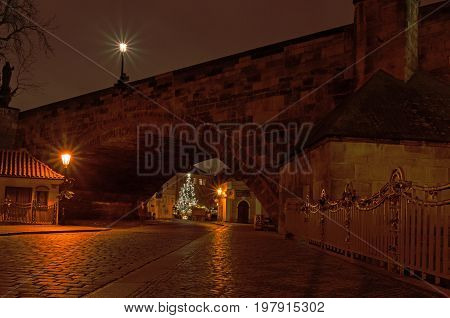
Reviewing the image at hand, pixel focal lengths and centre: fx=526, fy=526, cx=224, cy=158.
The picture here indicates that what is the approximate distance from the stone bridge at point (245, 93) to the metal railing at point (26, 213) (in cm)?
528

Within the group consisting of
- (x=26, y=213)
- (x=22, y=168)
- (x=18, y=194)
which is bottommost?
(x=26, y=213)

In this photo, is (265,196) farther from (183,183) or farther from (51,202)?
(183,183)

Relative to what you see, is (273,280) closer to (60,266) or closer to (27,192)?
(60,266)

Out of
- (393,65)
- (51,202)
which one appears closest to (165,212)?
(51,202)

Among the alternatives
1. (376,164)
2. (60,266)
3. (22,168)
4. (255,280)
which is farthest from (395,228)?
(22,168)

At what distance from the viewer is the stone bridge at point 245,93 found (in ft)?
53.9

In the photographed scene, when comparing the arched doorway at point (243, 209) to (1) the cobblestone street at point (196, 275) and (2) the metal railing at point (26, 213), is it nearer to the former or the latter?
(2) the metal railing at point (26, 213)

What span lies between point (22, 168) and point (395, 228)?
20.6m

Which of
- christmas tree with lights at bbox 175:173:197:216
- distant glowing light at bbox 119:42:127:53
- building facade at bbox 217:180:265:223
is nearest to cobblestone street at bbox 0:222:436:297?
distant glowing light at bbox 119:42:127:53

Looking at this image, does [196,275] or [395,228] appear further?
[395,228]

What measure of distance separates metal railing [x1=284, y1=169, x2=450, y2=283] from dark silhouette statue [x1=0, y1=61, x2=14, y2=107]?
2288 centimetres

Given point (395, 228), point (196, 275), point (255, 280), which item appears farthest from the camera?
point (395, 228)

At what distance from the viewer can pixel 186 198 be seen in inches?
2795

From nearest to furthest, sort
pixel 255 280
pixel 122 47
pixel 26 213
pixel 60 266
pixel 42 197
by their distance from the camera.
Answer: pixel 255 280 < pixel 60 266 < pixel 26 213 < pixel 42 197 < pixel 122 47
